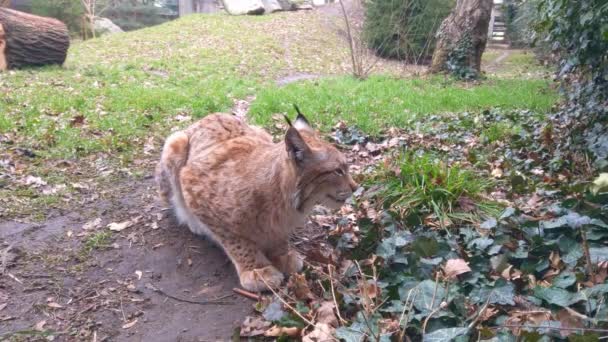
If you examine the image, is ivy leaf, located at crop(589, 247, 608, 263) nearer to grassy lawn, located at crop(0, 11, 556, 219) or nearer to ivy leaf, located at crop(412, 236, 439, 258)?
ivy leaf, located at crop(412, 236, 439, 258)

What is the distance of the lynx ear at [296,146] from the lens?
10.6 ft

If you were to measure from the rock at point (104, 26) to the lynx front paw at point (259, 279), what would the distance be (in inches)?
874

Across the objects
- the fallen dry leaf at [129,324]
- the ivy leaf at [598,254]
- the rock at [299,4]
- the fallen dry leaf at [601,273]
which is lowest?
the fallen dry leaf at [129,324]

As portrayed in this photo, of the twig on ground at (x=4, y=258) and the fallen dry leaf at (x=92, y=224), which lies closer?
the twig on ground at (x=4, y=258)

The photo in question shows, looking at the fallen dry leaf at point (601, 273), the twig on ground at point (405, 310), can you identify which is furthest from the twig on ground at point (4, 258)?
the fallen dry leaf at point (601, 273)

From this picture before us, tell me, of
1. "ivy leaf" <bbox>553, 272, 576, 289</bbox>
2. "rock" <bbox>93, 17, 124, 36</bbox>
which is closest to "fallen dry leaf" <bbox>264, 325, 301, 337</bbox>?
"ivy leaf" <bbox>553, 272, 576, 289</bbox>

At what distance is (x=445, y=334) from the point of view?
7.85 feet

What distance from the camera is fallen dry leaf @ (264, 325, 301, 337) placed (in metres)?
2.88

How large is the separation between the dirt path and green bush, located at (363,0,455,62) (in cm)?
1373

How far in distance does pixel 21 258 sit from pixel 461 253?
3.24 meters

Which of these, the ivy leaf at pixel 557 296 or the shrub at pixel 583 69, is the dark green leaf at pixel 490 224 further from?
the shrub at pixel 583 69

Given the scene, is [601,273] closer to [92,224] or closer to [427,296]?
[427,296]

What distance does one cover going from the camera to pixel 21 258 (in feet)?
12.9

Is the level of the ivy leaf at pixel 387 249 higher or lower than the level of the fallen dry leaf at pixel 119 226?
higher
